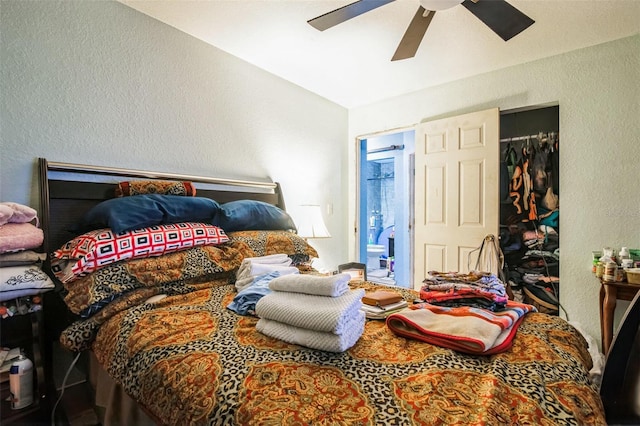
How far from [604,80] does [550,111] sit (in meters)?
0.85

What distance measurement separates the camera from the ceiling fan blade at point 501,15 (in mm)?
1505

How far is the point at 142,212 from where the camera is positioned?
5.28ft

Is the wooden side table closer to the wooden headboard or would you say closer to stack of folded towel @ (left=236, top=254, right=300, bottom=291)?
stack of folded towel @ (left=236, top=254, right=300, bottom=291)

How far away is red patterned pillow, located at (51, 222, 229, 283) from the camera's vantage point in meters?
1.40

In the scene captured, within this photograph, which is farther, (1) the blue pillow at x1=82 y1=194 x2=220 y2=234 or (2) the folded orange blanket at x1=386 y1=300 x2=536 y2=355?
(1) the blue pillow at x1=82 y1=194 x2=220 y2=234

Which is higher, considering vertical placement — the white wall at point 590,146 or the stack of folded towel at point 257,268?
the white wall at point 590,146

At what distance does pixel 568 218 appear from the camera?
2.54 meters

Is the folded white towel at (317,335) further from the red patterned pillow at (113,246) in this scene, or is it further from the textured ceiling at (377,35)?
the textured ceiling at (377,35)

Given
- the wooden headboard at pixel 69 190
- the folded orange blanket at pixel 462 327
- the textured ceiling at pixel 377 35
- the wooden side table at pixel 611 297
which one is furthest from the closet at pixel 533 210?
the wooden headboard at pixel 69 190

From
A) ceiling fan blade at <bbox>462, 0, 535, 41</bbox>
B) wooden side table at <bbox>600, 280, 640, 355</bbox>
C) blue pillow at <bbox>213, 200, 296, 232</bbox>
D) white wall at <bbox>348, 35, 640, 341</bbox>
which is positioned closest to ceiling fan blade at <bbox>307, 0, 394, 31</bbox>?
ceiling fan blade at <bbox>462, 0, 535, 41</bbox>

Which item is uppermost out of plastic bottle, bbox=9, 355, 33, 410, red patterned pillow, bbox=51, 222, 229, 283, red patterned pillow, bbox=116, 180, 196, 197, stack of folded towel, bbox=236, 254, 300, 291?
red patterned pillow, bbox=116, 180, 196, 197

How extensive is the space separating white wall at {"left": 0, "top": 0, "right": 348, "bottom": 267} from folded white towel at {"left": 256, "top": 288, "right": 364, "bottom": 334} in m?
1.49

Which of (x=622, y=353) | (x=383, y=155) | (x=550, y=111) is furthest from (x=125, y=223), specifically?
(x=383, y=155)

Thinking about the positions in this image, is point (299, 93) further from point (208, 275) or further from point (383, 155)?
point (383, 155)
